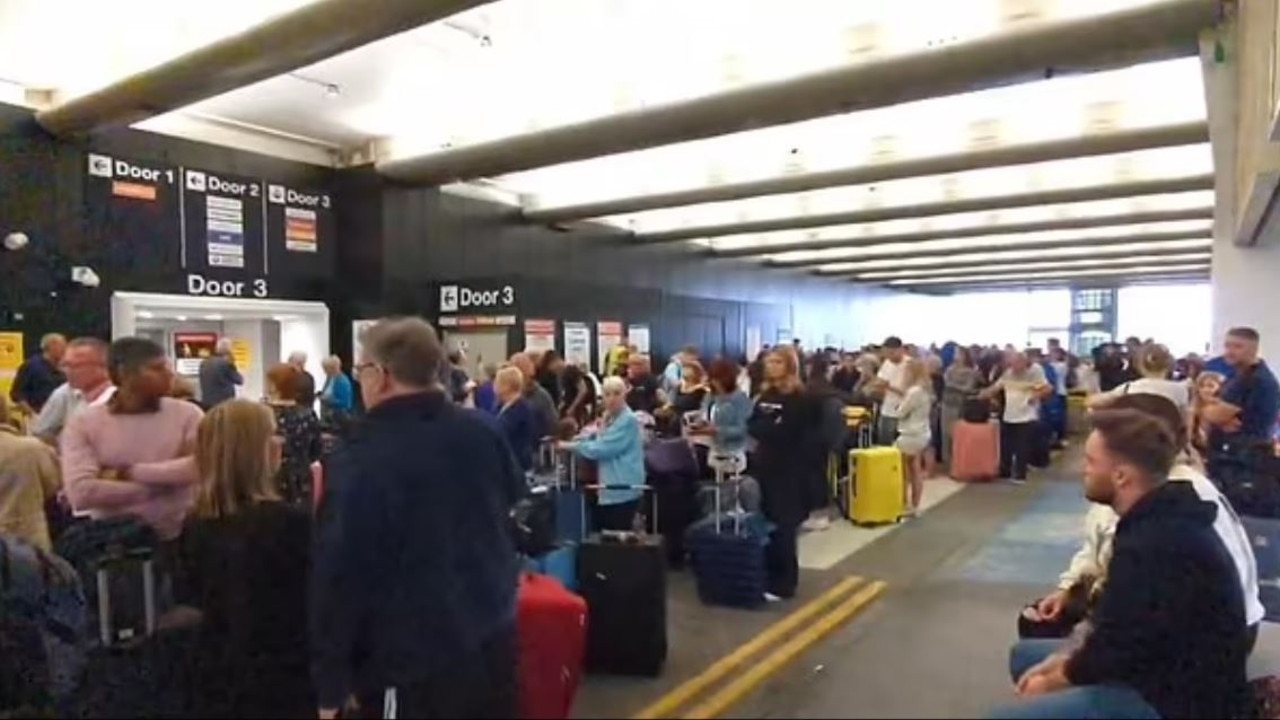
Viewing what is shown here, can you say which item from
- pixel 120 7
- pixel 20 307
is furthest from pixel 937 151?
pixel 20 307

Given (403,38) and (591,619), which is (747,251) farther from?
(591,619)

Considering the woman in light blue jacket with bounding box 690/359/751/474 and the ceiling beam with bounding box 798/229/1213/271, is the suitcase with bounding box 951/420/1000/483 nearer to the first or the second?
the woman in light blue jacket with bounding box 690/359/751/474

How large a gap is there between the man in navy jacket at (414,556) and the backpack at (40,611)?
2.36 m

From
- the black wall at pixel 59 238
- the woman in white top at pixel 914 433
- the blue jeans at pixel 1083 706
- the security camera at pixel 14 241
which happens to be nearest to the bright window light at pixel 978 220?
the woman in white top at pixel 914 433

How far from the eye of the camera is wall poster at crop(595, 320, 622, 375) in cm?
1490

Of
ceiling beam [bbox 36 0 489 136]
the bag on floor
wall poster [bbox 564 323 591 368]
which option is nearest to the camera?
ceiling beam [bbox 36 0 489 136]

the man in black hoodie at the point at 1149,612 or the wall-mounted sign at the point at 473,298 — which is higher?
the wall-mounted sign at the point at 473,298

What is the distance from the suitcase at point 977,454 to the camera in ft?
36.8

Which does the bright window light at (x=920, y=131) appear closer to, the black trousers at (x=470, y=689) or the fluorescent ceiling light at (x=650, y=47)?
the fluorescent ceiling light at (x=650, y=47)

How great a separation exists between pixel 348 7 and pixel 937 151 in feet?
22.5

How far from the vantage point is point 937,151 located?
10883 mm

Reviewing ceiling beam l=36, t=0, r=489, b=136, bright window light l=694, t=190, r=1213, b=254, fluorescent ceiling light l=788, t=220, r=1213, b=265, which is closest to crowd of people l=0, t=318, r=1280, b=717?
ceiling beam l=36, t=0, r=489, b=136

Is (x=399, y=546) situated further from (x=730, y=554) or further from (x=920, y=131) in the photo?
(x=920, y=131)

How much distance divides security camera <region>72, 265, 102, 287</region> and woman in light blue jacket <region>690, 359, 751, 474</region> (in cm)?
644
